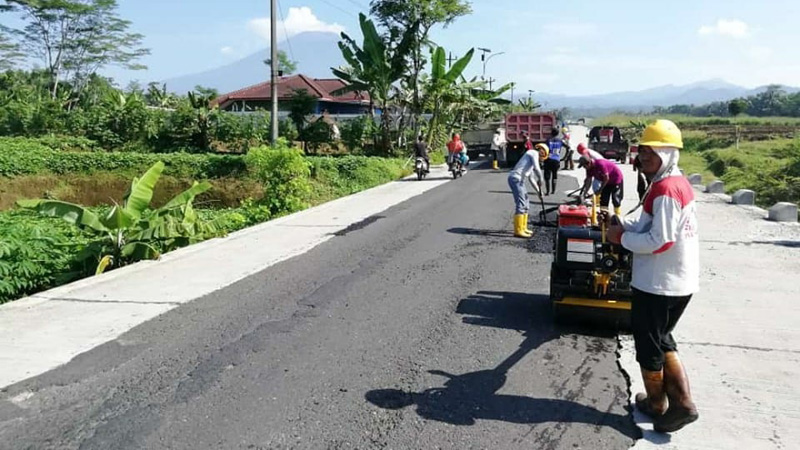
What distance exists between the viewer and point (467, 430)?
3949 millimetres

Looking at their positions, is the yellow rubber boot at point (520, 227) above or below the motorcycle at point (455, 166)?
below

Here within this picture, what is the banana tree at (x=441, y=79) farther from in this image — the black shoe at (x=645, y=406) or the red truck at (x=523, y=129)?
the black shoe at (x=645, y=406)

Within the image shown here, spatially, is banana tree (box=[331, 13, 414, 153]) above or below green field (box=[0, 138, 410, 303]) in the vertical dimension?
above

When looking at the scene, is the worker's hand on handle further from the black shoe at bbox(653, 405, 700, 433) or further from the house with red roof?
the house with red roof

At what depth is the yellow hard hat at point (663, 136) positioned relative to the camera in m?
3.79

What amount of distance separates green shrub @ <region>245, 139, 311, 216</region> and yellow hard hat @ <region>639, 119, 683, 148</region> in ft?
35.1

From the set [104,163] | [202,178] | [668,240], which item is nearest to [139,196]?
[668,240]

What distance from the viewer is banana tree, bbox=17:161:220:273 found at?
8148 millimetres

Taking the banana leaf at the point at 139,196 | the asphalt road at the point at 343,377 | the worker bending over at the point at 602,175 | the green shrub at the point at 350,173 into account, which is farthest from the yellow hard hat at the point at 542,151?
the green shrub at the point at 350,173

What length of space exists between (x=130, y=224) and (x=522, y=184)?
602cm

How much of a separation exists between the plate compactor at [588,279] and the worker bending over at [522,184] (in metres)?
4.61

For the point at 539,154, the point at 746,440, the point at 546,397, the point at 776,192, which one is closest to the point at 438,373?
the point at 546,397

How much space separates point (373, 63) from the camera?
75.8 feet

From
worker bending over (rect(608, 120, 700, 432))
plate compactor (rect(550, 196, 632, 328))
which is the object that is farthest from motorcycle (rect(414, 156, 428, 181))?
worker bending over (rect(608, 120, 700, 432))
